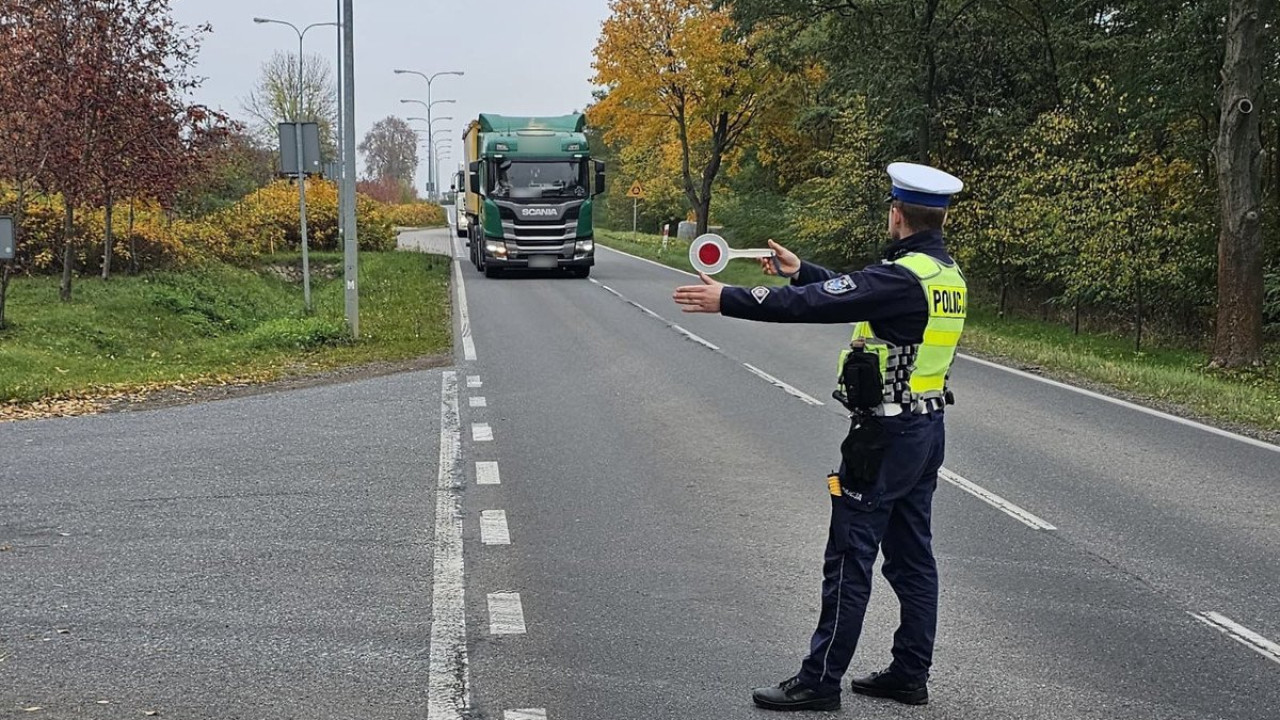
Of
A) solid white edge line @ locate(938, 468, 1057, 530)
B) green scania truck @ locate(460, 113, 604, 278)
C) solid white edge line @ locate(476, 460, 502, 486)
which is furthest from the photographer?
green scania truck @ locate(460, 113, 604, 278)

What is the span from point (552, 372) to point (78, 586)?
8273 mm

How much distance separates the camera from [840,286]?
407 centimetres

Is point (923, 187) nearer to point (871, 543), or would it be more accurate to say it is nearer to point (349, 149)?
point (871, 543)

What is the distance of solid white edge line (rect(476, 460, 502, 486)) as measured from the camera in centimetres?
797

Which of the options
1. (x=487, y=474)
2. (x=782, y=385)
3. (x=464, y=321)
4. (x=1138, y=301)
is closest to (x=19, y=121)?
(x=464, y=321)

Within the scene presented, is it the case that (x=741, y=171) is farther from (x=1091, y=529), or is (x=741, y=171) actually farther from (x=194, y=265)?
(x=1091, y=529)

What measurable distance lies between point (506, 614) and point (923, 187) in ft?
8.35

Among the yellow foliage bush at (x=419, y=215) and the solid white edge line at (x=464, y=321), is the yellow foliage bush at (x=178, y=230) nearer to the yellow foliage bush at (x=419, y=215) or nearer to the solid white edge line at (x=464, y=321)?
the solid white edge line at (x=464, y=321)

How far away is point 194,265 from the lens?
81.9 feet

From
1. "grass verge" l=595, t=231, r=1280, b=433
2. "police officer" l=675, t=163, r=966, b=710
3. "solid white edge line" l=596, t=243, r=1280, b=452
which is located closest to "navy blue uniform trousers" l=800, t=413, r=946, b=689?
"police officer" l=675, t=163, r=966, b=710

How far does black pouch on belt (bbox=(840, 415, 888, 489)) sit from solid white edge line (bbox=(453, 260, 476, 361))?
11.0m

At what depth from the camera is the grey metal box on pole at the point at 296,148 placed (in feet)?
57.3

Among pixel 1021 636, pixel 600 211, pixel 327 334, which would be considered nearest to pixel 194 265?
pixel 327 334

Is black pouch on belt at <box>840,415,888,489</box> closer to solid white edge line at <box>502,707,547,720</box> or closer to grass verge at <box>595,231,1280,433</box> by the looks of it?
solid white edge line at <box>502,707,547,720</box>
